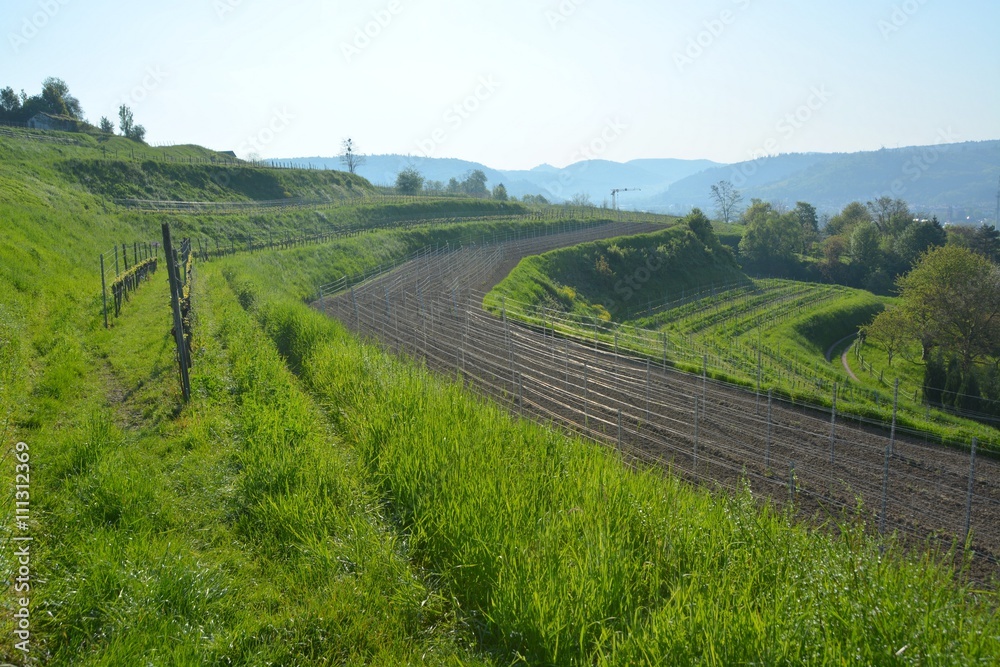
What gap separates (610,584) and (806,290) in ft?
233

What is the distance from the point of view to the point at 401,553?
6.41m

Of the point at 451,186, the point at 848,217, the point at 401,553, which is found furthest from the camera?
the point at 451,186

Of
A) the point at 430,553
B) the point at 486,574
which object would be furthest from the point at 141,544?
the point at 486,574

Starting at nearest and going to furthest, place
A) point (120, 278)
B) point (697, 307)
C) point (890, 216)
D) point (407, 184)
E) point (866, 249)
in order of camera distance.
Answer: point (120, 278), point (697, 307), point (866, 249), point (890, 216), point (407, 184)

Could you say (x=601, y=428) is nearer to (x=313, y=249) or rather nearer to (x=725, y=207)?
(x=313, y=249)

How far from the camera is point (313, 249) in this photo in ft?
129

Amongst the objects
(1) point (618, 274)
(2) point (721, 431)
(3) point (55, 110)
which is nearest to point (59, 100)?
(3) point (55, 110)

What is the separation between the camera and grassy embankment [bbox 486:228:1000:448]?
102ft

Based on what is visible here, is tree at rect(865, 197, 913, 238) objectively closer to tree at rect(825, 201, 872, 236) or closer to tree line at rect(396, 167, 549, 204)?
tree at rect(825, 201, 872, 236)

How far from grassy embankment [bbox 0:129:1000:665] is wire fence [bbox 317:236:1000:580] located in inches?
66.7

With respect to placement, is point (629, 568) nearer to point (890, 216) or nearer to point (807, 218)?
point (890, 216)

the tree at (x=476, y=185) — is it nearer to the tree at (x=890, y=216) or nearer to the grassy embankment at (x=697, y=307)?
the tree at (x=890, y=216)

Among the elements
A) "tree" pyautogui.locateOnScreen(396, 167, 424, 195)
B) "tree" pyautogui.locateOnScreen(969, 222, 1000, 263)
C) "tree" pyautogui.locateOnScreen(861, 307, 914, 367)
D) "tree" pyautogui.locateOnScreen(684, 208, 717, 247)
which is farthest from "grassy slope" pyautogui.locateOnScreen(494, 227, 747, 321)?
"tree" pyautogui.locateOnScreen(396, 167, 424, 195)

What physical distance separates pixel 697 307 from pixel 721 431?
3957 cm
